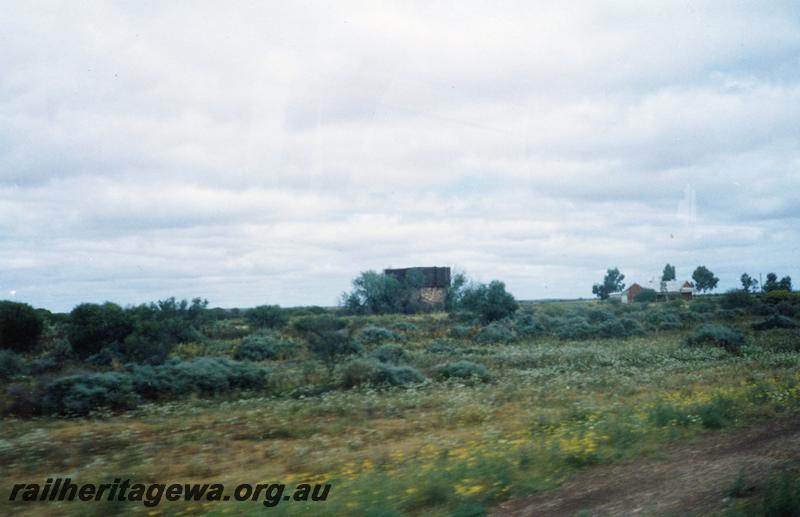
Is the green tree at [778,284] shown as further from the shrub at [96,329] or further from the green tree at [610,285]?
the shrub at [96,329]

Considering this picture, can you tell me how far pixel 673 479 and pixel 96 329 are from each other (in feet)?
96.3

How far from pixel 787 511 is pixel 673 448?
4390 mm

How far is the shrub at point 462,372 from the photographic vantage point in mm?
22438

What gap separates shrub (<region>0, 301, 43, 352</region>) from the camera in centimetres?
3522

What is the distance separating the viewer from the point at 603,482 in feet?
27.8

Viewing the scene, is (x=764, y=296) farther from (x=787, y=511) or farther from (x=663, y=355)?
(x=787, y=511)

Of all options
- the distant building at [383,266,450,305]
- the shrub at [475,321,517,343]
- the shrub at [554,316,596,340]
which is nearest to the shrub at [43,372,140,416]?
the shrub at [475,321,517,343]

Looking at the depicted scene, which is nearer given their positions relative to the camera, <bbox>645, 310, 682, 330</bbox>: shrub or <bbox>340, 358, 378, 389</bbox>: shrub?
<bbox>340, 358, 378, 389</bbox>: shrub

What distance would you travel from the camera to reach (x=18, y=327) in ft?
117

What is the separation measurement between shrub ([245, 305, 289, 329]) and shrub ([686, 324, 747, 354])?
31.7 meters

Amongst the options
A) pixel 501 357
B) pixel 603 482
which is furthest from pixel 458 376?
pixel 603 482

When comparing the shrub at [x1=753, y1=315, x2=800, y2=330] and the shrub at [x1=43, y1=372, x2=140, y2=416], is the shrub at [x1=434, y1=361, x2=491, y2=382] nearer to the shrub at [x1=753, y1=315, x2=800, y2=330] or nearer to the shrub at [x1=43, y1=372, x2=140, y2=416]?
the shrub at [x1=43, y1=372, x2=140, y2=416]

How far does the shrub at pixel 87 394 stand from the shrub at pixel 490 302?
4250 centimetres

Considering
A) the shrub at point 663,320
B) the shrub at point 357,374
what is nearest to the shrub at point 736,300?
the shrub at point 663,320
